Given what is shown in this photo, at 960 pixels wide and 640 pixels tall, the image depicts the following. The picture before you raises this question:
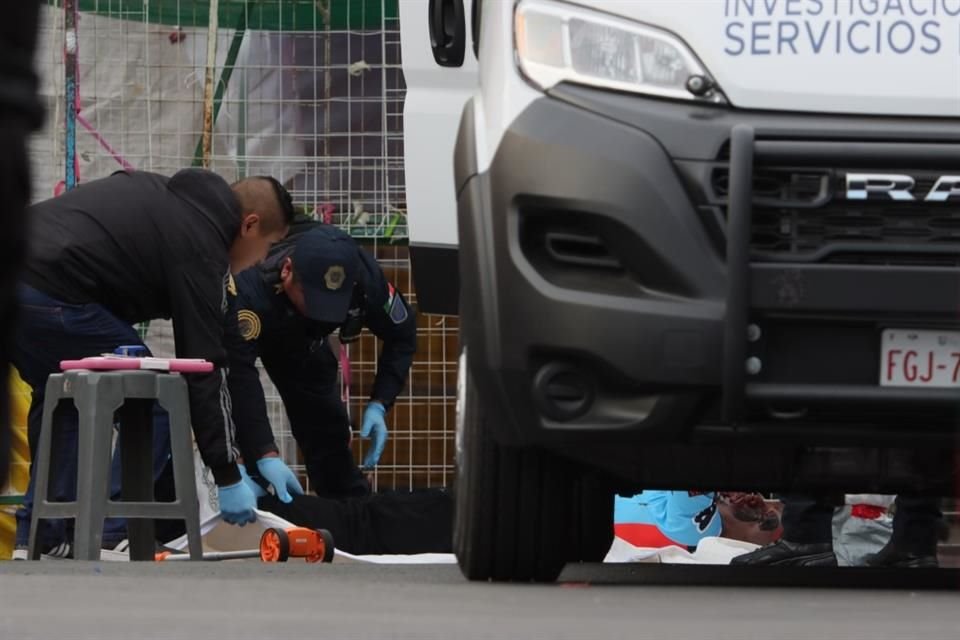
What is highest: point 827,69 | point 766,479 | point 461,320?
point 827,69

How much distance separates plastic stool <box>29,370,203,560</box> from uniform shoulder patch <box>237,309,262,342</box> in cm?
200

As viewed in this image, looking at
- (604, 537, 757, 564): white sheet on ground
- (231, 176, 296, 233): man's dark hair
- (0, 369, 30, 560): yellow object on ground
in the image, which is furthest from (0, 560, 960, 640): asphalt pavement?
(0, 369, 30, 560): yellow object on ground

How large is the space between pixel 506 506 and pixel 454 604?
1.58 ft

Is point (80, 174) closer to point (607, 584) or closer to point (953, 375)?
point (607, 584)

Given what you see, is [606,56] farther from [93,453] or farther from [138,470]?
[138,470]

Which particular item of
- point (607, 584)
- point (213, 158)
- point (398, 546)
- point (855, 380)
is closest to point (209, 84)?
point (213, 158)

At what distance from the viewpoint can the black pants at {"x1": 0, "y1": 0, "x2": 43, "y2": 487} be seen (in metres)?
1.56

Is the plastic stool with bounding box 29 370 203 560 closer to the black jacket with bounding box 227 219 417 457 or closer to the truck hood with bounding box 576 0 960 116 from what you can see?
the black jacket with bounding box 227 219 417 457

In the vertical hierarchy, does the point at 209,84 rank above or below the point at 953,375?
above

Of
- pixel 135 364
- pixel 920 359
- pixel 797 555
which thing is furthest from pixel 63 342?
pixel 920 359

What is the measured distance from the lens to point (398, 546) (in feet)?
28.7

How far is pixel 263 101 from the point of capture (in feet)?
32.7

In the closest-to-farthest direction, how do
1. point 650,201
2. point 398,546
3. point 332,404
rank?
point 650,201 < point 398,546 < point 332,404

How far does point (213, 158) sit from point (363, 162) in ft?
2.41
